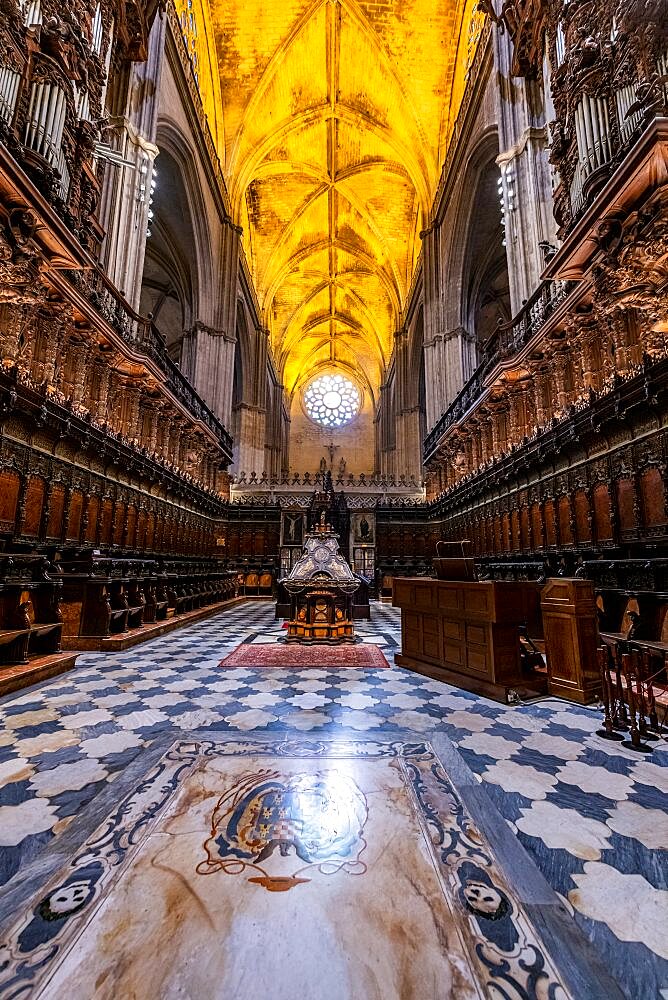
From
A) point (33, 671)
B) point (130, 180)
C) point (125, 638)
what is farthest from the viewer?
point (130, 180)

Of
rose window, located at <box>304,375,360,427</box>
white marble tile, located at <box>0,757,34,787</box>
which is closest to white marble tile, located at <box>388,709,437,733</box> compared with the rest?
white marble tile, located at <box>0,757,34,787</box>

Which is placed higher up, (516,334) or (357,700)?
(516,334)

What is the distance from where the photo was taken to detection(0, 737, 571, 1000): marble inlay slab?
1073 millimetres

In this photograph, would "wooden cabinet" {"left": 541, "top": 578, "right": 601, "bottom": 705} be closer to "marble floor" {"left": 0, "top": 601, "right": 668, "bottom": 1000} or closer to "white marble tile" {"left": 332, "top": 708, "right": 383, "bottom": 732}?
"marble floor" {"left": 0, "top": 601, "right": 668, "bottom": 1000}

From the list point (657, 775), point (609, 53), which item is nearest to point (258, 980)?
point (657, 775)

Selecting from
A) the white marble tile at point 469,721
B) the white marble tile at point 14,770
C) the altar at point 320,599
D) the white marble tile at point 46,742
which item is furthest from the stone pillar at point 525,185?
the white marble tile at point 14,770

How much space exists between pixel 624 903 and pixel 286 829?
3.89 ft

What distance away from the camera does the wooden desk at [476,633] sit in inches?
145

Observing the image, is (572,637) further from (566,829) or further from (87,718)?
(87,718)

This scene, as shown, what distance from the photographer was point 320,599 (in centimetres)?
670

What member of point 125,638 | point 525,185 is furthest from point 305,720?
point 525,185

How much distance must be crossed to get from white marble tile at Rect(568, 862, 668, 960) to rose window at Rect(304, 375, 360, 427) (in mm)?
35766

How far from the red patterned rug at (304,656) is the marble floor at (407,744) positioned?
38 centimetres

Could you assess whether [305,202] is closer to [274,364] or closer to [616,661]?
[274,364]
